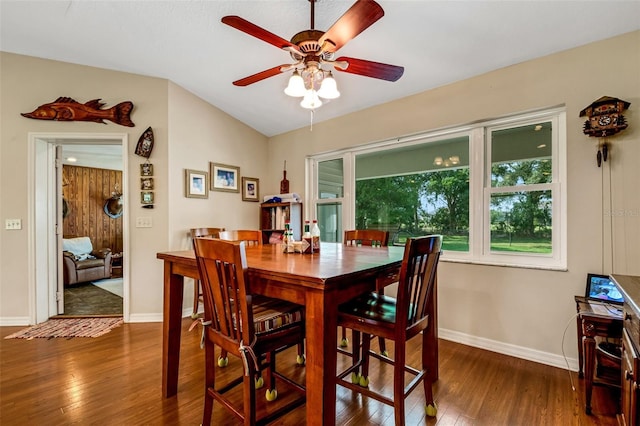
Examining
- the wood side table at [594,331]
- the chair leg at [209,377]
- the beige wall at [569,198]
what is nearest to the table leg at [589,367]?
the wood side table at [594,331]

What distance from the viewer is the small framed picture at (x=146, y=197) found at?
3168mm

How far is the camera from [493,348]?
245 centimetres

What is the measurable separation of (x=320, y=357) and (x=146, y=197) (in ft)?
9.34

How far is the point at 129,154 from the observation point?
3.17m

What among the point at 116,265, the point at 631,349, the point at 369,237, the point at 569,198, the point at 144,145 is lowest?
the point at 116,265

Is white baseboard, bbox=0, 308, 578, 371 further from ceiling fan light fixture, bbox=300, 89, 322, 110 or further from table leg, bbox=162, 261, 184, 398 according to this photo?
ceiling fan light fixture, bbox=300, 89, 322, 110

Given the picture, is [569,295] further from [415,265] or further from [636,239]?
[415,265]

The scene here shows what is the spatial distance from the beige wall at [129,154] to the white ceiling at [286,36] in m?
0.13

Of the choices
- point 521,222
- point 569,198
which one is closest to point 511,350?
point 521,222

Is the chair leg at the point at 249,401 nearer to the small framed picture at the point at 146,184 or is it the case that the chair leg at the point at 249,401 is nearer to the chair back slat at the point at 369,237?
the chair back slat at the point at 369,237

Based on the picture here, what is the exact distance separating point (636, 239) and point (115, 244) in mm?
7670

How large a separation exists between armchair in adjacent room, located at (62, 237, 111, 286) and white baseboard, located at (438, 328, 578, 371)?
5.40 metres

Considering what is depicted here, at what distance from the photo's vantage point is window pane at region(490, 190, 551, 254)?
236 centimetres

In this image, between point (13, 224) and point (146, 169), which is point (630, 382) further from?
point (13, 224)
